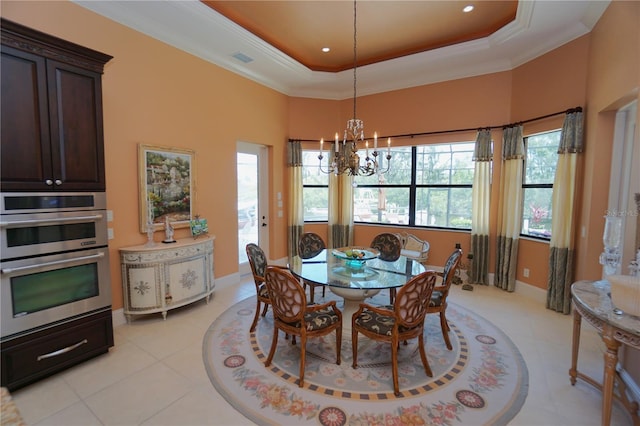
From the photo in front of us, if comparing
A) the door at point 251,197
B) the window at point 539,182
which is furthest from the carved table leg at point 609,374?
the door at point 251,197

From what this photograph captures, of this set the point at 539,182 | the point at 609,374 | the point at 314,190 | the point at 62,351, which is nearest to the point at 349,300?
the point at 609,374

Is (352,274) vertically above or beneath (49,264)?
beneath

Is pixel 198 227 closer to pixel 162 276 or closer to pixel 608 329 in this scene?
pixel 162 276

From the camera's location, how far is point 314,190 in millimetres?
6051

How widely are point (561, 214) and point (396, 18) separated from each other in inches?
129

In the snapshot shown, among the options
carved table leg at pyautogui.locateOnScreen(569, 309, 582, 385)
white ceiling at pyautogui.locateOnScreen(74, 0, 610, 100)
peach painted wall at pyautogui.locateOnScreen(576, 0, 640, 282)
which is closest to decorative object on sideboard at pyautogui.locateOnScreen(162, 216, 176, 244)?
white ceiling at pyautogui.locateOnScreen(74, 0, 610, 100)

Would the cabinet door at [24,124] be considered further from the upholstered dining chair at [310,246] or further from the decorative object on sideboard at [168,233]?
the upholstered dining chair at [310,246]

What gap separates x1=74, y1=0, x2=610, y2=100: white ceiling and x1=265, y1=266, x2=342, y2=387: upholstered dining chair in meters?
3.16

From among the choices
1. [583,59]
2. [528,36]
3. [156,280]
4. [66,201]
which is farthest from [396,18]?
[156,280]

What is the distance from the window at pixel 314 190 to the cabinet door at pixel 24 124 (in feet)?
13.4

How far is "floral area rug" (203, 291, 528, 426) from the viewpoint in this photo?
204 centimetres

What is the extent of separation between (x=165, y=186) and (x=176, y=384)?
2.39 m

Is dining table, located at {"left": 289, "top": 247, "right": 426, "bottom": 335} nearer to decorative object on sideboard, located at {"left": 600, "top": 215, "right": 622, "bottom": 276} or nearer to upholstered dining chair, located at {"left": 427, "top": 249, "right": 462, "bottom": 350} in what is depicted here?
upholstered dining chair, located at {"left": 427, "top": 249, "right": 462, "bottom": 350}

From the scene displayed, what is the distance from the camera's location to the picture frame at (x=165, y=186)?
138 inches
